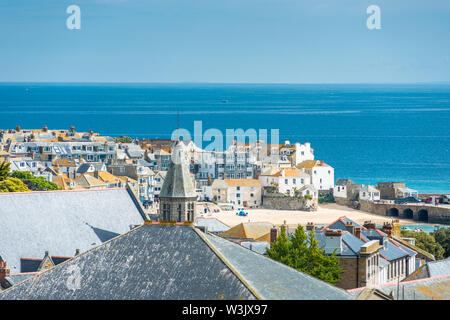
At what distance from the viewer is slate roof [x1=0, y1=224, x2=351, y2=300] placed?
31062 millimetres

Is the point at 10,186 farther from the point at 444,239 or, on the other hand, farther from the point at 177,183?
the point at 177,183

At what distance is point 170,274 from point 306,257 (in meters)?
13.5

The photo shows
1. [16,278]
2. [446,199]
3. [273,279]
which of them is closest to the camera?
[273,279]

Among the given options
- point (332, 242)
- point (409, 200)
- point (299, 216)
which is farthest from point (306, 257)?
point (409, 200)

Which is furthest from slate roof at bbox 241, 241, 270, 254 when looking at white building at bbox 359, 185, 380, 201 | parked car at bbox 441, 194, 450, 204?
parked car at bbox 441, 194, 450, 204

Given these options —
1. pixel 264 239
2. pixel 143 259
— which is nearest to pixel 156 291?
pixel 143 259

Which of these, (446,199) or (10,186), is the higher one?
(10,186)

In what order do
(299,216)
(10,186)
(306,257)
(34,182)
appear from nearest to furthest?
1. (306,257)
2. (10,186)
3. (34,182)
4. (299,216)

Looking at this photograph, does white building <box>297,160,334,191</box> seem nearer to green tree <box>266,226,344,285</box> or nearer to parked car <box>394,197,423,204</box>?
parked car <box>394,197,423,204</box>

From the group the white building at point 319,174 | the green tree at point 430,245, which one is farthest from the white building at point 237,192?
the green tree at point 430,245

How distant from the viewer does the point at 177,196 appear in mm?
37281

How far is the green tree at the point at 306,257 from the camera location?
43.8 meters

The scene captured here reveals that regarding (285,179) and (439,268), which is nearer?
(439,268)

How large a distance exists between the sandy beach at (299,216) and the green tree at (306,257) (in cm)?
5517
